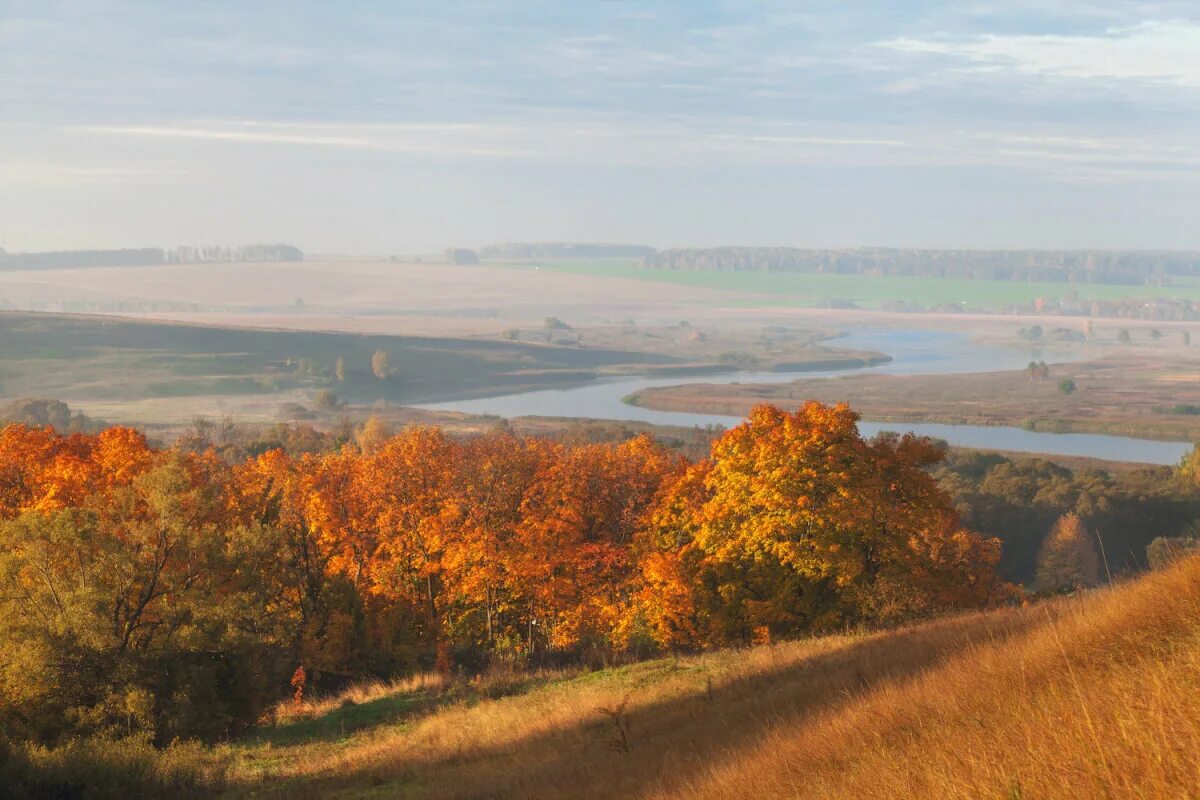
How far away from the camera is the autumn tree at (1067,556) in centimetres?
7862

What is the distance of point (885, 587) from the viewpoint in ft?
121

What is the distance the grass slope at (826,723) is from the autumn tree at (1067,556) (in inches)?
2108

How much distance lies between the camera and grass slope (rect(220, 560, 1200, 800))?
8.41m

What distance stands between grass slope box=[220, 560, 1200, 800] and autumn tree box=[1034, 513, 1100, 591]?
53535 mm

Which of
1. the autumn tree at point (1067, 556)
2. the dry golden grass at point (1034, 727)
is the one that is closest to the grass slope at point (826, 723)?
the dry golden grass at point (1034, 727)

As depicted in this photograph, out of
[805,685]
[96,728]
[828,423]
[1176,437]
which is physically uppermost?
[828,423]

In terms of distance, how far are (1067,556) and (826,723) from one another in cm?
7443

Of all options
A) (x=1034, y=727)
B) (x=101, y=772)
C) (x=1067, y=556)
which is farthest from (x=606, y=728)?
(x=1067, y=556)

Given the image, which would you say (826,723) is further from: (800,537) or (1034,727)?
(800,537)

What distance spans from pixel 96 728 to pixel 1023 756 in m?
22.5

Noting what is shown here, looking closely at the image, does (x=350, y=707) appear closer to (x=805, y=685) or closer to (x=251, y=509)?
(x=251, y=509)

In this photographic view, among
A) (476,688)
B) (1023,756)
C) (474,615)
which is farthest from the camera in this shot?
(474,615)

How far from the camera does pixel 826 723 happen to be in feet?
44.6

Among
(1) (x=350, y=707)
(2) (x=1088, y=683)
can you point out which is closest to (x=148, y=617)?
(1) (x=350, y=707)
